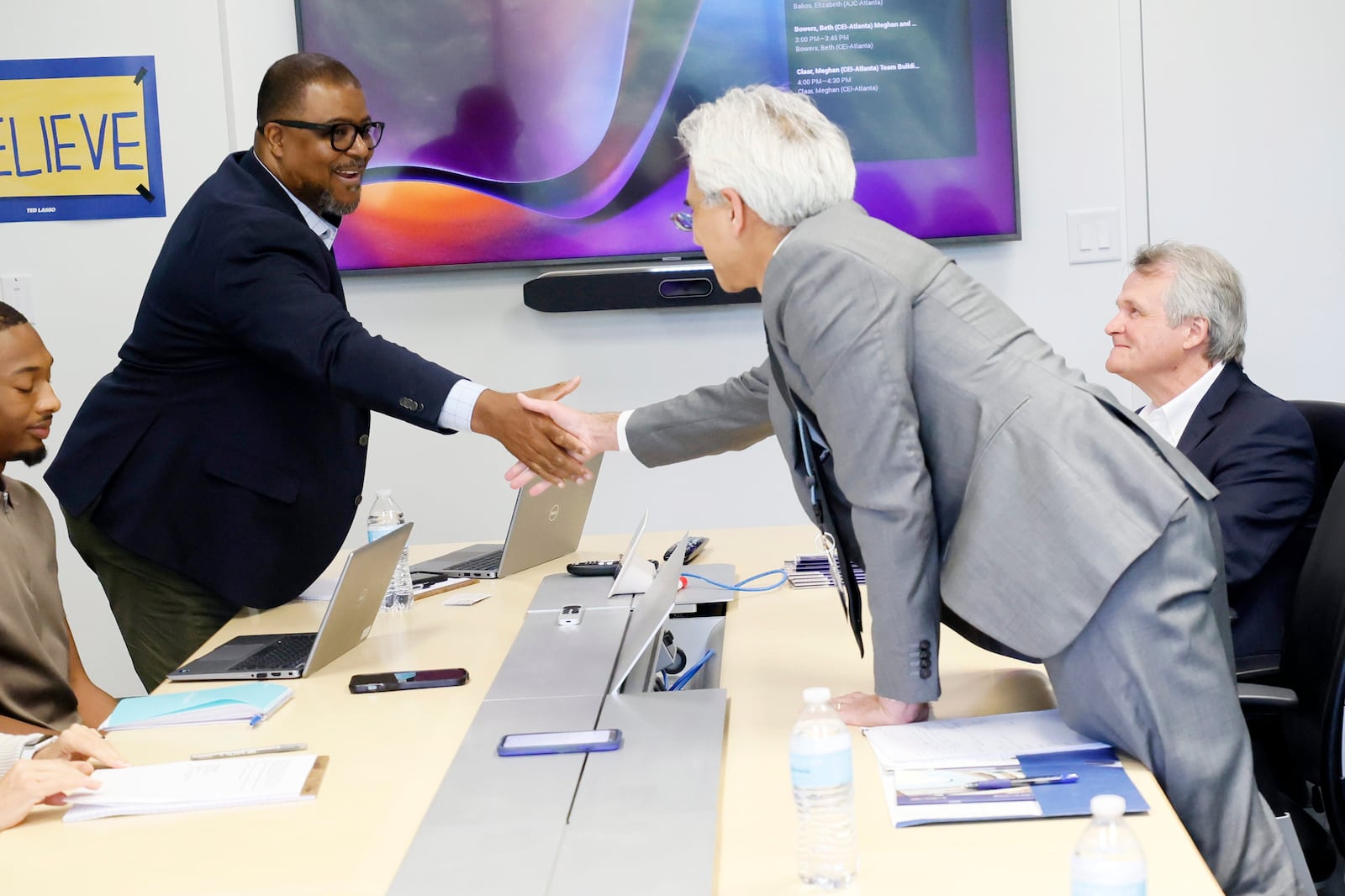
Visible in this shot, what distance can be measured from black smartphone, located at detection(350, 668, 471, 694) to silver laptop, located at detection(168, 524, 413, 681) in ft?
0.38

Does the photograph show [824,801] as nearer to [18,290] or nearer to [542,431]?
[542,431]

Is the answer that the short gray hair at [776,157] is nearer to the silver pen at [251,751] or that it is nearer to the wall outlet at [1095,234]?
the silver pen at [251,751]

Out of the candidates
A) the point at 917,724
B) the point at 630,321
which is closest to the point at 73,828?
the point at 917,724

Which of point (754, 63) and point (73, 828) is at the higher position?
point (754, 63)

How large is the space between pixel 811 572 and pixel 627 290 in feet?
4.55

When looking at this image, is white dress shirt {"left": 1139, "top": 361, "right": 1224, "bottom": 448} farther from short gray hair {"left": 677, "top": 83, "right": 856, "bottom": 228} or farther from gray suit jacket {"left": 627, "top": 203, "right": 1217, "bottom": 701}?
short gray hair {"left": 677, "top": 83, "right": 856, "bottom": 228}

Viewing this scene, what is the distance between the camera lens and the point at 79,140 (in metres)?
3.74

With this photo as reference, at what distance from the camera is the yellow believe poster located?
3.71 metres

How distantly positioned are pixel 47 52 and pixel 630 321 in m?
1.87

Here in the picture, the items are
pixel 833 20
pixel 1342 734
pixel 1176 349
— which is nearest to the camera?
pixel 1342 734

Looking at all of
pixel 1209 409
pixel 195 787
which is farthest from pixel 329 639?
pixel 1209 409

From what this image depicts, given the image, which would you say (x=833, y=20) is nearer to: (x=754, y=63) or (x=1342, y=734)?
(x=754, y=63)

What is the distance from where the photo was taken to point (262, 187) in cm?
265

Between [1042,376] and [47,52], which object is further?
[47,52]
